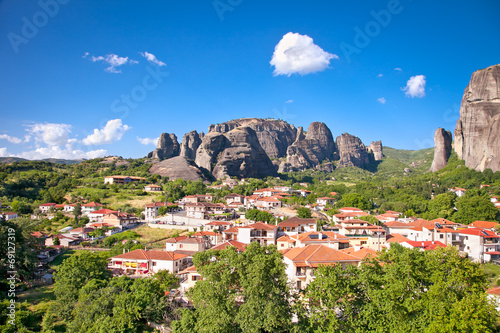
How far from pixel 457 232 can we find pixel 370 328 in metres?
24.1

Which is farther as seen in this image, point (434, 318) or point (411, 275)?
point (411, 275)

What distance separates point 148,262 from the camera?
88.7 feet

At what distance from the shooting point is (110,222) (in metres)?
43.3

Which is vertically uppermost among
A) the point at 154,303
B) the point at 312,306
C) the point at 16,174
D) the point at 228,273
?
the point at 16,174

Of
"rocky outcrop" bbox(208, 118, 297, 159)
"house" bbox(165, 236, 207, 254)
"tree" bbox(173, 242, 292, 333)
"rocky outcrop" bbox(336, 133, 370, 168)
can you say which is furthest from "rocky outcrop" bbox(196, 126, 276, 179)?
"tree" bbox(173, 242, 292, 333)

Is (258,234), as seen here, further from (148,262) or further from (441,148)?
(441,148)

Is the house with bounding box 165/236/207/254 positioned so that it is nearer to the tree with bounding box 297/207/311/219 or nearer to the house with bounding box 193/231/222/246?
the house with bounding box 193/231/222/246

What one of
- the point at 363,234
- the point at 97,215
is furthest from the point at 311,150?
the point at 363,234

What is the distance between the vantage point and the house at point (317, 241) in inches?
1078

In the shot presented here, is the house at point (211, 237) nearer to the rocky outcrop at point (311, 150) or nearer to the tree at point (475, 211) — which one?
the tree at point (475, 211)

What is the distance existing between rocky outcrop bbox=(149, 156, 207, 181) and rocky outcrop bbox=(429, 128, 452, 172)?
218 ft

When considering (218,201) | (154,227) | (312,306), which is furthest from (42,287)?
(218,201)

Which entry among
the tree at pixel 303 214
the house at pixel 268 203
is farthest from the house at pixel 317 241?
the house at pixel 268 203

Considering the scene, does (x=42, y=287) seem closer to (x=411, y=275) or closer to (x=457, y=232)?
(x=411, y=275)
